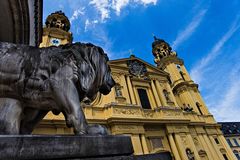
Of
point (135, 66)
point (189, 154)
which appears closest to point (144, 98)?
point (135, 66)

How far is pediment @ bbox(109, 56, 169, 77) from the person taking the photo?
1776cm

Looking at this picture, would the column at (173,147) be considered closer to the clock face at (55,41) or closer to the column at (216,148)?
the column at (216,148)

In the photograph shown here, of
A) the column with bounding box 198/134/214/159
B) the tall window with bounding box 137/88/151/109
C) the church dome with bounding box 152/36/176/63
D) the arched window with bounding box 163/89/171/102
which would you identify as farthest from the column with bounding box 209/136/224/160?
the church dome with bounding box 152/36/176/63

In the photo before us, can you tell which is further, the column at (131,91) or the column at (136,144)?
the column at (131,91)

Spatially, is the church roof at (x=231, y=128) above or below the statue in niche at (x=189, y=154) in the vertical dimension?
above

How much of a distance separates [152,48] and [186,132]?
1598 cm

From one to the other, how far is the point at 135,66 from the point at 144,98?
13.3 feet

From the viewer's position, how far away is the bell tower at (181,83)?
20203 millimetres

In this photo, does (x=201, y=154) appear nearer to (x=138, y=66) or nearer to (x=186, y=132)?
(x=186, y=132)

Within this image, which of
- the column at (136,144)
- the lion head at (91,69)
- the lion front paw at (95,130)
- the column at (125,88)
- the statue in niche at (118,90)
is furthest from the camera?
the column at (125,88)

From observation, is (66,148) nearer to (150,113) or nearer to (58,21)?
(150,113)

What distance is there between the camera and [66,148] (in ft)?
3.87

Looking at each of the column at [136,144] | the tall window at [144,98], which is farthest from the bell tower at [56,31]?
the column at [136,144]

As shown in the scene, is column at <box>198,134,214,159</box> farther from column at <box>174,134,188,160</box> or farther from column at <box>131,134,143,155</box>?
column at <box>131,134,143,155</box>
